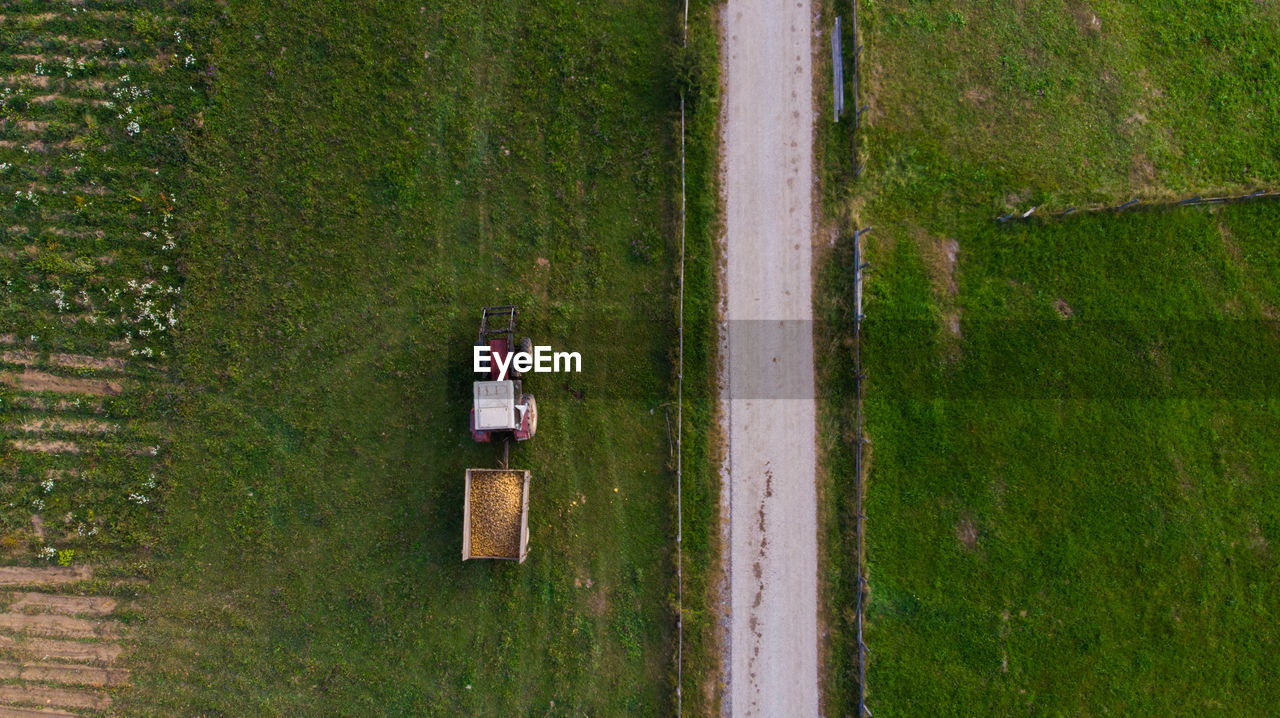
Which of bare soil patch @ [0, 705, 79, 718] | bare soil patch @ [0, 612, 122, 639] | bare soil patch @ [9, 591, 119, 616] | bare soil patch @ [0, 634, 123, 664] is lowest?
bare soil patch @ [0, 705, 79, 718]

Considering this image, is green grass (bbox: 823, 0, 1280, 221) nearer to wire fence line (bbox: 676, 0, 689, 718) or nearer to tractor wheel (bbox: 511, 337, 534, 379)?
wire fence line (bbox: 676, 0, 689, 718)

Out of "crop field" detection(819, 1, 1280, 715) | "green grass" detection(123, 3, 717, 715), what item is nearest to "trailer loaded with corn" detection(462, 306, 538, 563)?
"green grass" detection(123, 3, 717, 715)

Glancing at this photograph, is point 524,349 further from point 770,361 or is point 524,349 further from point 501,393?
point 770,361

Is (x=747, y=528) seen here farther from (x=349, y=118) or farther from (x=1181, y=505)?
(x=349, y=118)

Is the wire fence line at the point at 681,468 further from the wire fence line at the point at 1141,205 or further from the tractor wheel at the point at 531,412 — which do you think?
the wire fence line at the point at 1141,205

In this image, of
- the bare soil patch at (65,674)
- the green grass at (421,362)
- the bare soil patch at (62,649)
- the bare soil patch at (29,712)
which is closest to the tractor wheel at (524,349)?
the green grass at (421,362)
